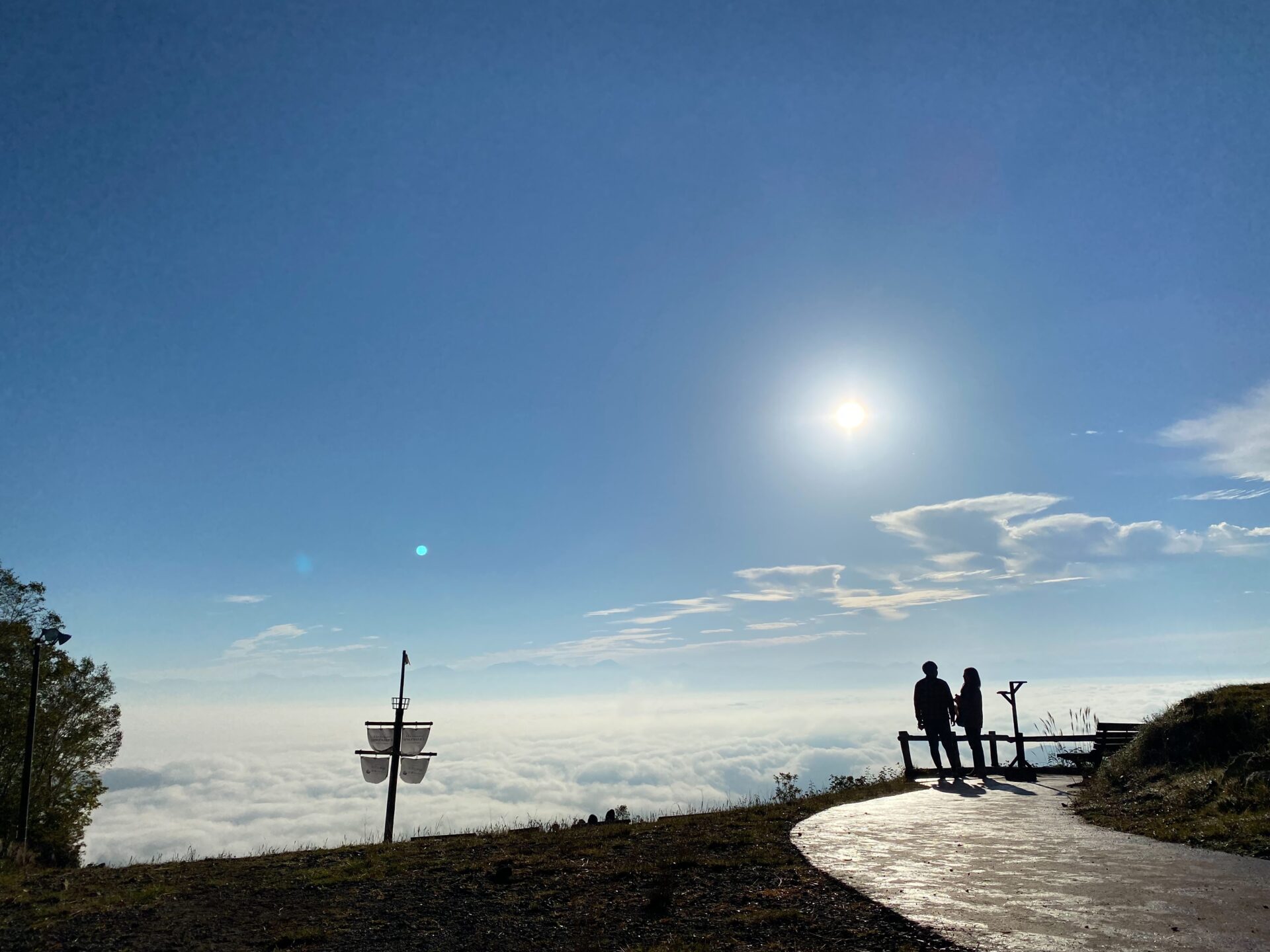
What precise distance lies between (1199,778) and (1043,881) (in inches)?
284

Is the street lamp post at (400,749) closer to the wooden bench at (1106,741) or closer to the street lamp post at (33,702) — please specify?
the street lamp post at (33,702)

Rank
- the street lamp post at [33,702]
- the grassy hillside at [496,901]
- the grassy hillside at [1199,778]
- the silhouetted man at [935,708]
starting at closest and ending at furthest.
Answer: the grassy hillside at [496,901] < the grassy hillside at [1199,778] < the silhouetted man at [935,708] < the street lamp post at [33,702]

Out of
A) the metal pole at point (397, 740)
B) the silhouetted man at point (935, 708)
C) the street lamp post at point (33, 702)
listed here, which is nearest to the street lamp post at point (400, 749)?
the metal pole at point (397, 740)

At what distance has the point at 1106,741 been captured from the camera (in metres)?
19.2

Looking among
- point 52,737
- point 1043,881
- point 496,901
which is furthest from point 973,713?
point 52,737

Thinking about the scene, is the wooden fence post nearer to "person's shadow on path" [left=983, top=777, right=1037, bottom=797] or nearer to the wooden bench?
"person's shadow on path" [left=983, top=777, right=1037, bottom=797]

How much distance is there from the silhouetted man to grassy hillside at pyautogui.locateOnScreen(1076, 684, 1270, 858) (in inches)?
123

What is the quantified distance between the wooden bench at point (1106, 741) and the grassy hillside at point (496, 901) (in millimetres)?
10181

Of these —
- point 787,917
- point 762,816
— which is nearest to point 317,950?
point 787,917

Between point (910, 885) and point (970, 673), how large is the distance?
Answer: 40.5 feet

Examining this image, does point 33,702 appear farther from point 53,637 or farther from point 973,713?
point 973,713

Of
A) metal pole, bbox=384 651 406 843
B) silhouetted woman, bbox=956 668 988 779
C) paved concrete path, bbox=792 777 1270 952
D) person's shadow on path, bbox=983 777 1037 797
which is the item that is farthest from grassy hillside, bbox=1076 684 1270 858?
metal pole, bbox=384 651 406 843

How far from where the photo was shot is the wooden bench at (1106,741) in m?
18.7

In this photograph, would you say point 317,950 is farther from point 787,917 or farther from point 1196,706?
point 1196,706
